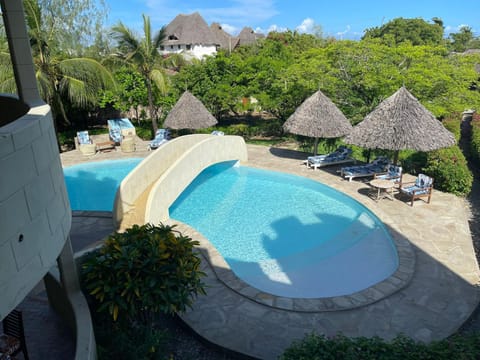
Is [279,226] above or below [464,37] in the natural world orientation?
below

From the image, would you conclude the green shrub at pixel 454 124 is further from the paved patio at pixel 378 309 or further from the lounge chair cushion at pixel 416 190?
the paved patio at pixel 378 309

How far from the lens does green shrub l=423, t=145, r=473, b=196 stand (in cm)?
1205

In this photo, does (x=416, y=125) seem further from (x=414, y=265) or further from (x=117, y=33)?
(x=117, y=33)

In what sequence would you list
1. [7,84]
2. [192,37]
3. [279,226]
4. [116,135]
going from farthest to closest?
[192,37]
[116,135]
[7,84]
[279,226]

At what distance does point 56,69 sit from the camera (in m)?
16.7

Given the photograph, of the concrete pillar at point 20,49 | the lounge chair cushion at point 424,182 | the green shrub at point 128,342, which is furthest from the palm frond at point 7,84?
the lounge chair cushion at point 424,182

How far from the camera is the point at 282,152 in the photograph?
18.5 m

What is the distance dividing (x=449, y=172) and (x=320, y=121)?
5280mm

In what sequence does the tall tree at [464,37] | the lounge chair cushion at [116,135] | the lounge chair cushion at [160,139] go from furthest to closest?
the tall tree at [464,37] → the lounge chair cushion at [116,135] → the lounge chair cushion at [160,139]

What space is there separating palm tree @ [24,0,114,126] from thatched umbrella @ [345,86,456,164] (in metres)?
12.8

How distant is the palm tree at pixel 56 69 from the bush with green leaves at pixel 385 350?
1538 centimetres

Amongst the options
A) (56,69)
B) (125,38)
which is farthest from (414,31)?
(56,69)

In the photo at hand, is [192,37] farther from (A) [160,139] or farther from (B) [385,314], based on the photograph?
(B) [385,314]

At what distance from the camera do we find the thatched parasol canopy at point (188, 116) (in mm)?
18688
